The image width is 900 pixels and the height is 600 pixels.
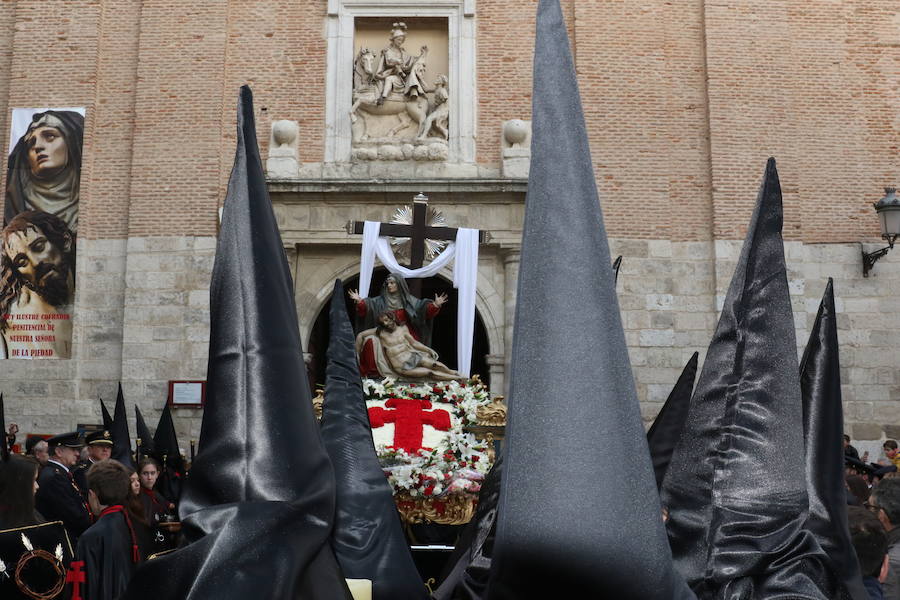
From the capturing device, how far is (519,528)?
1582 mm

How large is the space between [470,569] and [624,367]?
1210 millimetres

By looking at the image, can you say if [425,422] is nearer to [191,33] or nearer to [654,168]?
[654,168]

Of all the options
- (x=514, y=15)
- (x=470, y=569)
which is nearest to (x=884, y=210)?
(x=514, y=15)

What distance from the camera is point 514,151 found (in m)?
13.5

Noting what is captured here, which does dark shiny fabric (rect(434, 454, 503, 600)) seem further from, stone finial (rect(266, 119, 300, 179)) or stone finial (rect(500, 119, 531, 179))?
stone finial (rect(266, 119, 300, 179))

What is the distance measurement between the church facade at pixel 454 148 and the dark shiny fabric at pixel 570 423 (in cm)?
1137

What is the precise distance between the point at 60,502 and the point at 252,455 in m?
5.40

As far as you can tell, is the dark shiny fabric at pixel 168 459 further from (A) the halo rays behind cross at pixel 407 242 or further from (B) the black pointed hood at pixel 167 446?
(A) the halo rays behind cross at pixel 407 242

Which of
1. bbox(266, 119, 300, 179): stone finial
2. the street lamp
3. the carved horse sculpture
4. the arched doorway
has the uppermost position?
the carved horse sculpture

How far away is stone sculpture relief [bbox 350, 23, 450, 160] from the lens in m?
13.6

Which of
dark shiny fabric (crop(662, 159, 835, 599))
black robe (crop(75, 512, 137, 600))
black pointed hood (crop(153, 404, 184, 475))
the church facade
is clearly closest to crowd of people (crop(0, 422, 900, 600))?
black robe (crop(75, 512, 137, 600))

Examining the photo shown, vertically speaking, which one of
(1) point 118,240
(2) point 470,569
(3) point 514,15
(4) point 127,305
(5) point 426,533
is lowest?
(5) point 426,533

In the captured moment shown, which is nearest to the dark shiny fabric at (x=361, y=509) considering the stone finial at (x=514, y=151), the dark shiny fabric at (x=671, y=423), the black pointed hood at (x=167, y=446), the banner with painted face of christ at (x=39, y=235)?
the dark shiny fabric at (x=671, y=423)

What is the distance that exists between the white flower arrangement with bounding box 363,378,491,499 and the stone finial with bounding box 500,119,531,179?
Answer: 18.4ft
